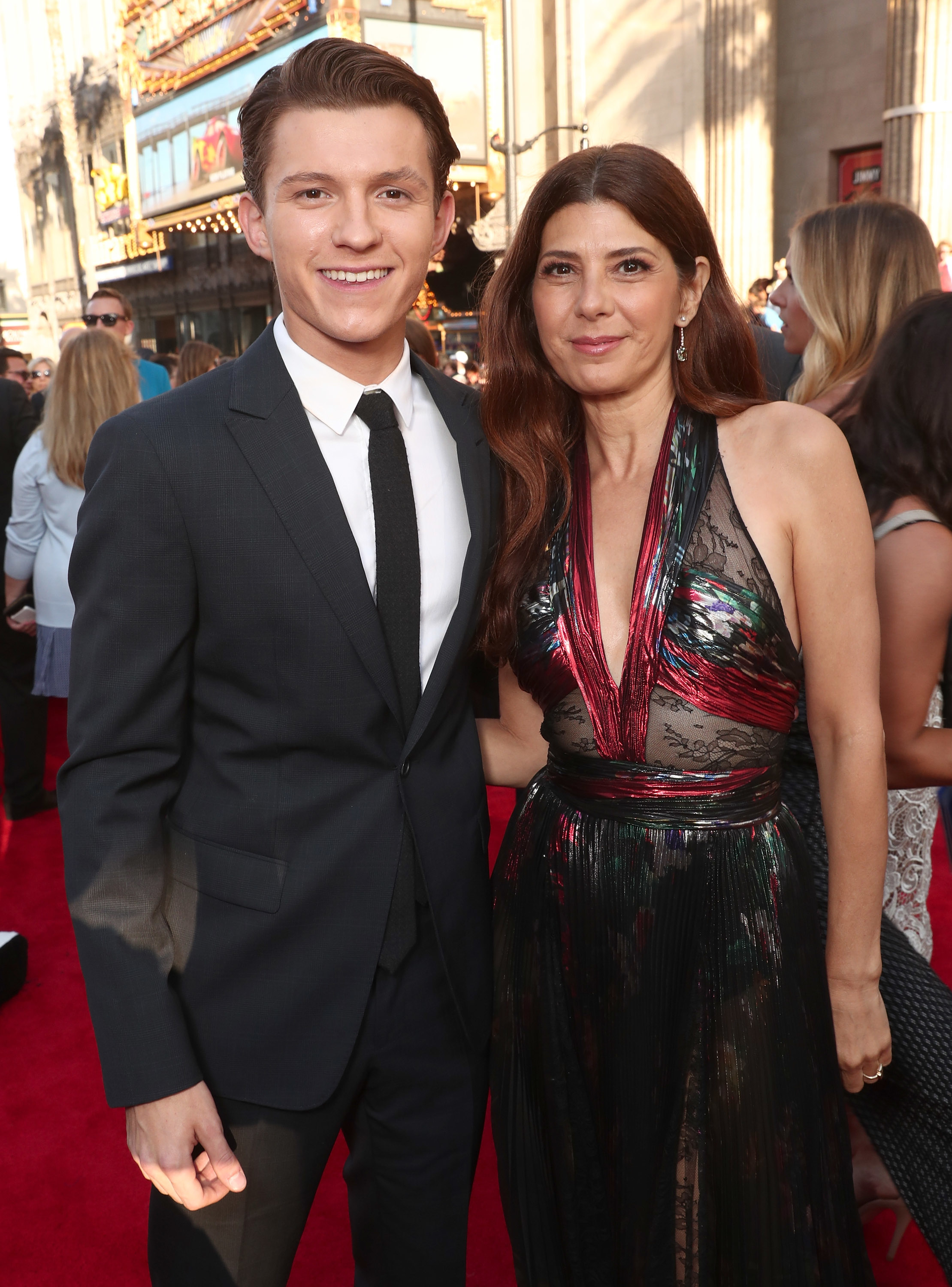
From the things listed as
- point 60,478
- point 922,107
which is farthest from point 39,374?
point 60,478

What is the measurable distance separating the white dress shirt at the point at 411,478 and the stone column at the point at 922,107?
10.4m

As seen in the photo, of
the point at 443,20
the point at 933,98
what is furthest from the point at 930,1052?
the point at 443,20

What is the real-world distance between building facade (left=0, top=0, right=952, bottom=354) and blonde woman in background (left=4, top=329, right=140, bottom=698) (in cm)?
342

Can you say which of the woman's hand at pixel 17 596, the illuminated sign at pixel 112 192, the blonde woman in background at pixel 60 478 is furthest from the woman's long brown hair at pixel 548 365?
the illuminated sign at pixel 112 192

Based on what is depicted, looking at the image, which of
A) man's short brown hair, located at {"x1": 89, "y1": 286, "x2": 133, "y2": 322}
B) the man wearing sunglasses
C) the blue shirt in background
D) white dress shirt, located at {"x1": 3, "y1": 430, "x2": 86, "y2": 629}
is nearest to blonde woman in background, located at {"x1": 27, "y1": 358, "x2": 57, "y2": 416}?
man's short brown hair, located at {"x1": 89, "y1": 286, "x2": 133, "y2": 322}

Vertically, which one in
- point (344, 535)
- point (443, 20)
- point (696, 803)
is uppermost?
point (443, 20)

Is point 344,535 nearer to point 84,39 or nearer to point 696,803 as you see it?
point 696,803

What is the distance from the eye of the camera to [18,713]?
4898mm

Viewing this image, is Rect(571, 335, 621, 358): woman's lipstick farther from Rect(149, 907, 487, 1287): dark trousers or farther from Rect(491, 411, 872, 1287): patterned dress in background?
Rect(149, 907, 487, 1287): dark trousers

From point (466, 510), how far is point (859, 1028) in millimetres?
1003

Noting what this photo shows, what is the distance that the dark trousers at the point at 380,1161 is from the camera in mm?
1491

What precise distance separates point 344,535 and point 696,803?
67cm

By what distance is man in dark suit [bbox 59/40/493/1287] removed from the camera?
53.6 inches

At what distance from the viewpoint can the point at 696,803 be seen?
1.59m
